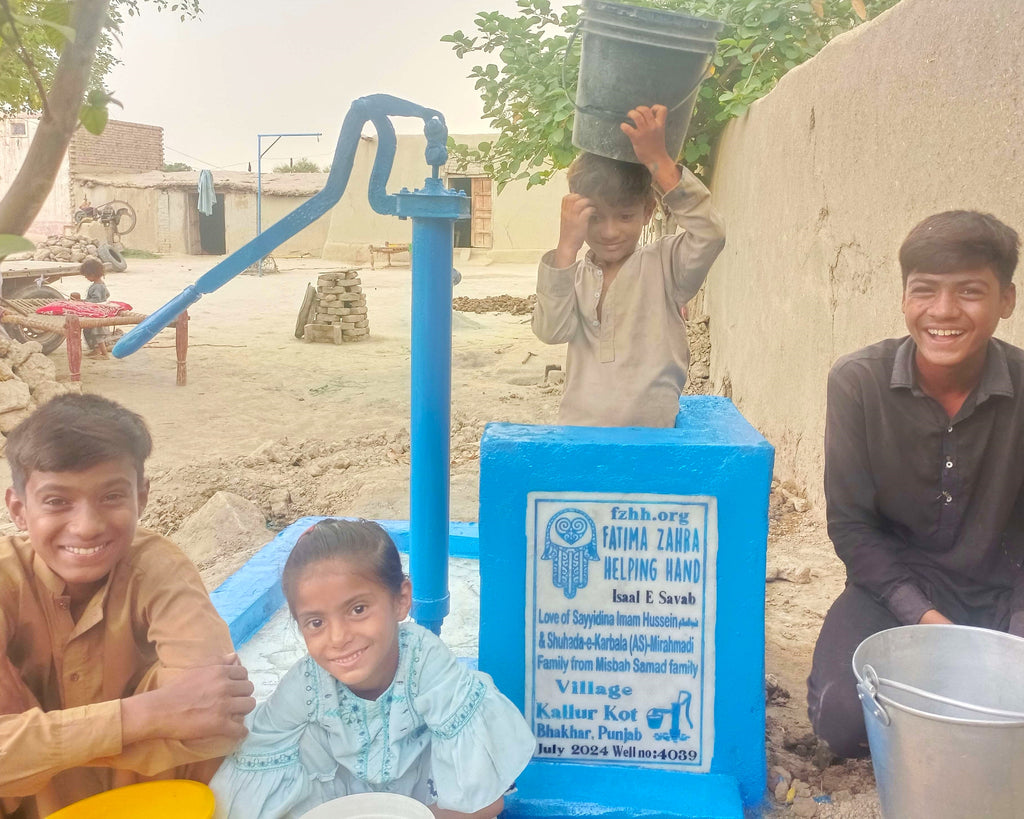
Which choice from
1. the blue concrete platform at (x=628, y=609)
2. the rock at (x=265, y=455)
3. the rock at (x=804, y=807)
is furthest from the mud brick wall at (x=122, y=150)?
the rock at (x=804, y=807)

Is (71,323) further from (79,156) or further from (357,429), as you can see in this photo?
(79,156)

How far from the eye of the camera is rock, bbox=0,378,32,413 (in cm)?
650

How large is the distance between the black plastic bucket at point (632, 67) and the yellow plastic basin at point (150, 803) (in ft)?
5.23

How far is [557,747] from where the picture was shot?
2.04m

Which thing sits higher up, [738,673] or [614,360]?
[614,360]

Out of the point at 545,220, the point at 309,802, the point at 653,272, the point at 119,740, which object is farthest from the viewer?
the point at 545,220

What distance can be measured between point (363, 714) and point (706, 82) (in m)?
5.26

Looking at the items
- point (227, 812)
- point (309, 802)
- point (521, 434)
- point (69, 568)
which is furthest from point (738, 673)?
point (69, 568)

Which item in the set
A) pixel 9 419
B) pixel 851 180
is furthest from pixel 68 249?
pixel 851 180

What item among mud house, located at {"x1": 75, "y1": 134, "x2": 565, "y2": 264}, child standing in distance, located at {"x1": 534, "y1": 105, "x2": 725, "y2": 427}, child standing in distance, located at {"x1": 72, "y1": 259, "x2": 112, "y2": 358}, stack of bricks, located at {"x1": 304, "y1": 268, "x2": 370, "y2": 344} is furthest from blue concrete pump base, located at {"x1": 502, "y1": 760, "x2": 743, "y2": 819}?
mud house, located at {"x1": 75, "y1": 134, "x2": 565, "y2": 264}

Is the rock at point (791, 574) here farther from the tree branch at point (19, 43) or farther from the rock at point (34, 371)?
the rock at point (34, 371)

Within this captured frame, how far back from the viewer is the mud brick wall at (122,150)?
2821 cm

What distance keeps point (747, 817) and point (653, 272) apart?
1232 millimetres

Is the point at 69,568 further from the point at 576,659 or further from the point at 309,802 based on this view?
the point at 576,659
